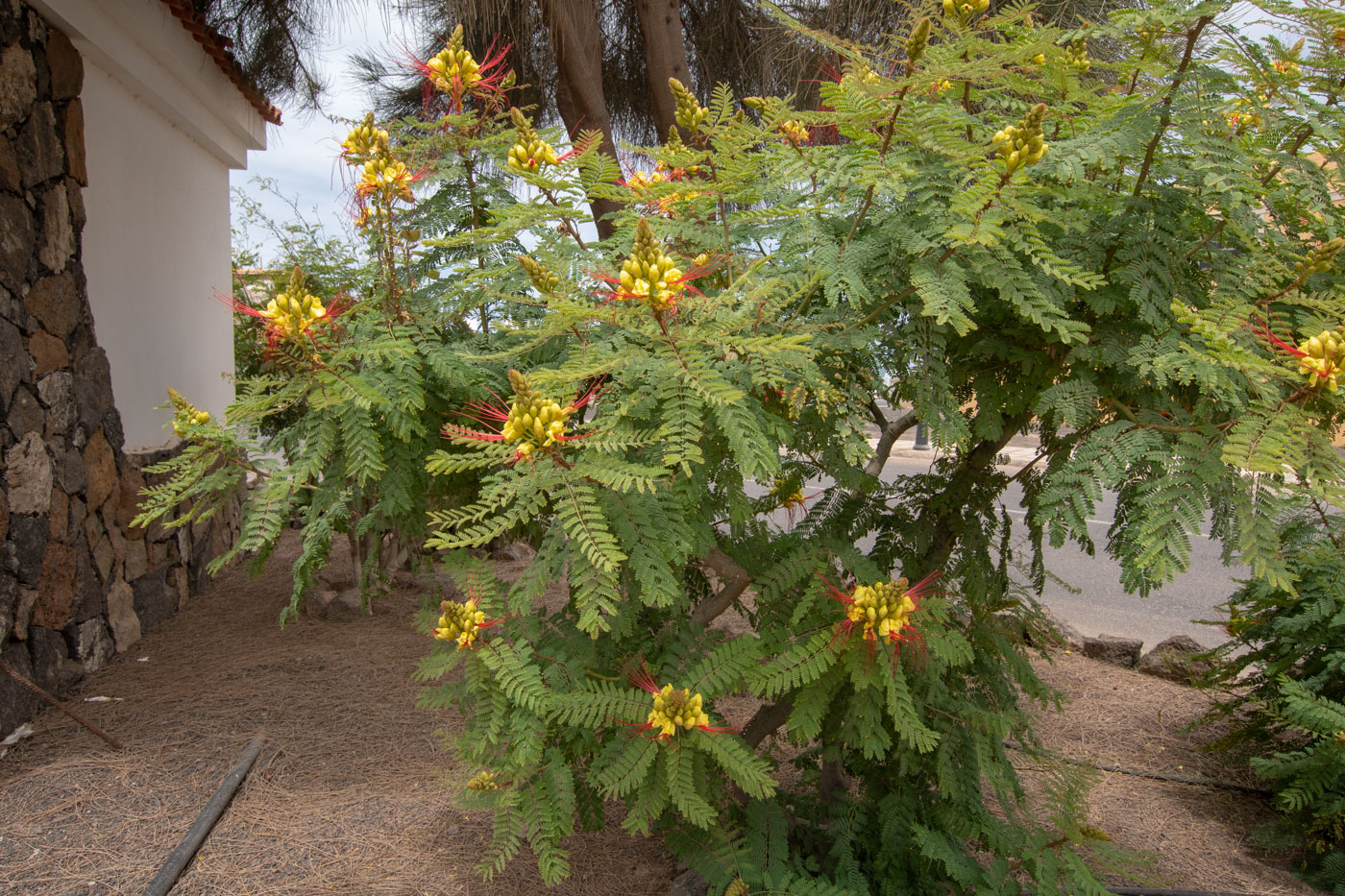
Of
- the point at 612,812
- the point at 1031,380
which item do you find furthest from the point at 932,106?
the point at 612,812

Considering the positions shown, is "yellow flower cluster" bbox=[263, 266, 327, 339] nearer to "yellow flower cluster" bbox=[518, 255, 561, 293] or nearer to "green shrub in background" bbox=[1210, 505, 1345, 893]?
"yellow flower cluster" bbox=[518, 255, 561, 293]

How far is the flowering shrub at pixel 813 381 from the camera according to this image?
57.5 inches

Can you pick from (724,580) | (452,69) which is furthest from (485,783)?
(452,69)

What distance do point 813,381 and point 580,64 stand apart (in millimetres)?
3935

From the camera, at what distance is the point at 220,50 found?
4715mm

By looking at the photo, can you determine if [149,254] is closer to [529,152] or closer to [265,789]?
[265,789]

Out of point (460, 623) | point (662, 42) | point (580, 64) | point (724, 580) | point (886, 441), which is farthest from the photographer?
point (662, 42)

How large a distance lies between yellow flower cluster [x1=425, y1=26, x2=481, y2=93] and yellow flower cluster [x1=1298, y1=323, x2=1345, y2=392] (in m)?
1.91

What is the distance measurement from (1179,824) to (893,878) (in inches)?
61.2

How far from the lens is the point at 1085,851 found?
247cm

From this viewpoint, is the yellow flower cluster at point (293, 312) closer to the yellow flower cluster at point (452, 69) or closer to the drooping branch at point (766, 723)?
the yellow flower cluster at point (452, 69)

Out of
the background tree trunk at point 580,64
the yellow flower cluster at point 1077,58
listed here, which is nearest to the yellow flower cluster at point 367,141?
the yellow flower cluster at point 1077,58

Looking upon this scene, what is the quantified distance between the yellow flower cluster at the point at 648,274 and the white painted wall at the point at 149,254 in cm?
387

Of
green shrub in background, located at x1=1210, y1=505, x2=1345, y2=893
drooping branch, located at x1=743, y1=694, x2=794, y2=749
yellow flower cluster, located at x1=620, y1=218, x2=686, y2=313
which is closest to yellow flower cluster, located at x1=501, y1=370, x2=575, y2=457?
yellow flower cluster, located at x1=620, y1=218, x2=686, y2=313
